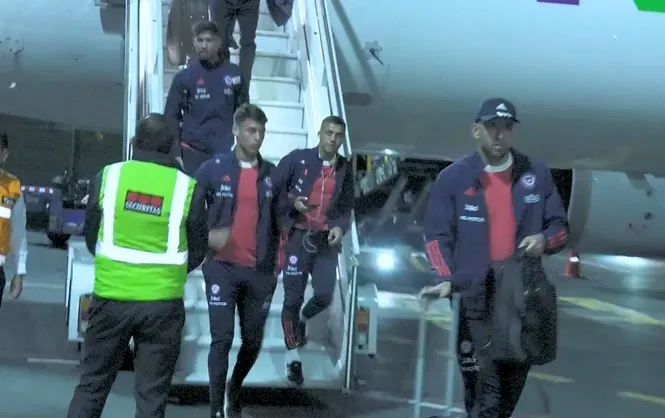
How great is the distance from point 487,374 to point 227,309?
5.45ft

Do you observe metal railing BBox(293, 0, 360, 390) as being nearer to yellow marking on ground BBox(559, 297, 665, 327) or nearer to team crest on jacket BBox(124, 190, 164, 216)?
team crest on jacket BBox(124, 190, 164, 216)

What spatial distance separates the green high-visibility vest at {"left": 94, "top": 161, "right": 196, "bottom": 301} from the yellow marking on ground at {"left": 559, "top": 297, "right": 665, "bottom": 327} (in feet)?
32.6

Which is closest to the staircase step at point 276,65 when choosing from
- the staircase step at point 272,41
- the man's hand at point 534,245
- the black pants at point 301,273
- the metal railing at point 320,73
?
the metal railing at point 320,73

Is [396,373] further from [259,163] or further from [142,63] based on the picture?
Answer: [259,163]

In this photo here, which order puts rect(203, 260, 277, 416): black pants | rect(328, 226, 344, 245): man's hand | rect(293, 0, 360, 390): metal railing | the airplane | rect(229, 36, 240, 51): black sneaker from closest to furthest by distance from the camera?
1. rect(203, 260, 277, 416): black pants
2. rect(328, 226, 344, 245): man's hand
3. rect(293, 0, 360, 390): metal railing
4. rect(229, 36, 240, 51): black sneaker
5. the airplane

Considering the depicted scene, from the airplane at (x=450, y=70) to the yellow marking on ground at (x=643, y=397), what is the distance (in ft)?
10.5

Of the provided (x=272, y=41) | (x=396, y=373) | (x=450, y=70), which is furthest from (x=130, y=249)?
(x=450, y=70)

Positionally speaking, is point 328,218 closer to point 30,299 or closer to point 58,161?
point 30,299

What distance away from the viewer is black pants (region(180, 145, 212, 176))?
6.84m

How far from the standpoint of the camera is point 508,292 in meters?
4.61

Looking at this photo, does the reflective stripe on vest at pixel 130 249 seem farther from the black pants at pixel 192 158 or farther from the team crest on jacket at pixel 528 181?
the black pants at pixel 192 158

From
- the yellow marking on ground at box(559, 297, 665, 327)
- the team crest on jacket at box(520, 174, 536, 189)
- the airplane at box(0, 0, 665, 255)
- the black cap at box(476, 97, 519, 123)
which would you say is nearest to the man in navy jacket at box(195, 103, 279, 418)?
the black cap at box(476, 97, 519, 123)

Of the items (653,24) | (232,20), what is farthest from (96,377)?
(653,24)

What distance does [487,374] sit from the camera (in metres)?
4.75
